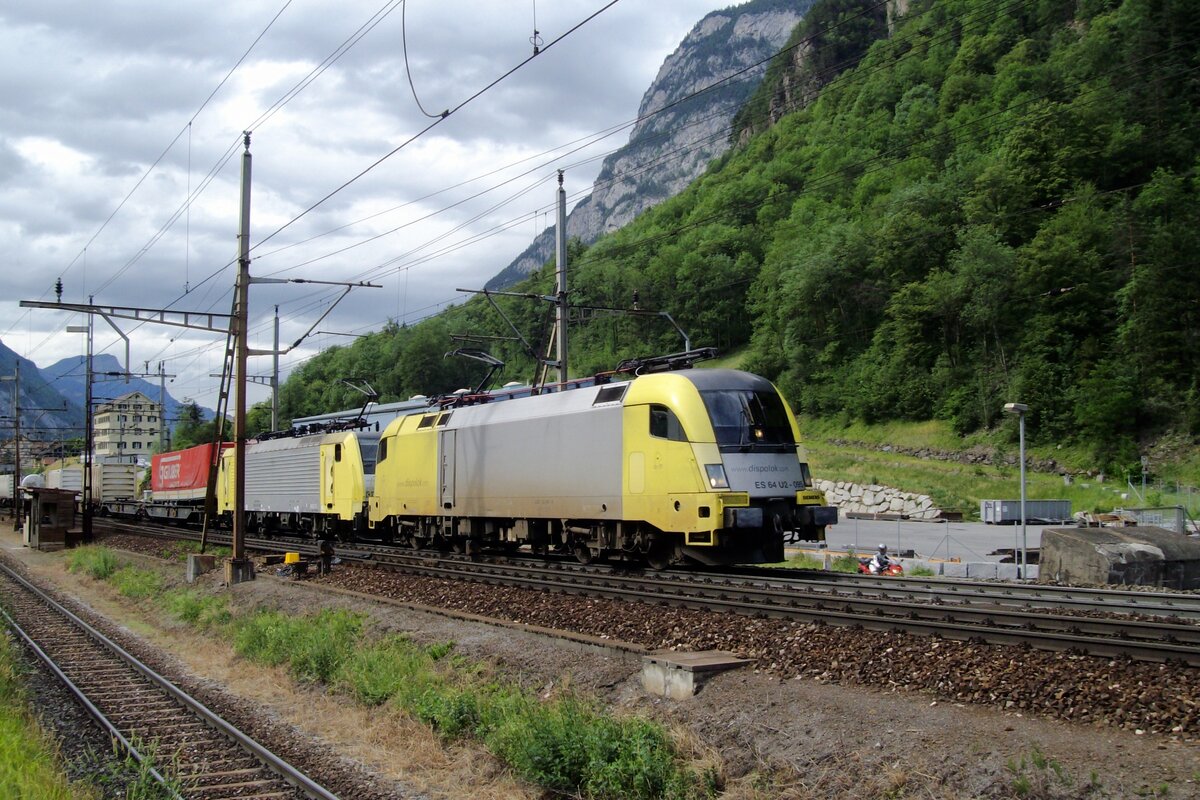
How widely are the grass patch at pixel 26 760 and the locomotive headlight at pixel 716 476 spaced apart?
9.42m

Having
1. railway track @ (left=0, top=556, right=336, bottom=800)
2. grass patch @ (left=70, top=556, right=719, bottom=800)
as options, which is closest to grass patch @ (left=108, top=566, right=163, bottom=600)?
railway track @ (left=0, top=556, right=336, bottom=800)

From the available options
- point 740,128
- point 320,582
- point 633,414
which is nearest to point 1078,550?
point 633,414

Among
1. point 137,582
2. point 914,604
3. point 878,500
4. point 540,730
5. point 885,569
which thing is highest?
point 878,500

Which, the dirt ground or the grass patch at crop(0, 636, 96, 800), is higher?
the dirt ground

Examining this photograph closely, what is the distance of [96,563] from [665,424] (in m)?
20.3

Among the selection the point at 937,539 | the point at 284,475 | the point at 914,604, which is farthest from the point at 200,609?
the point at 937,539

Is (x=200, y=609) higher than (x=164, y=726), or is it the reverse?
(x=200, y=609)

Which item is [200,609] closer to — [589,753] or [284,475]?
[589,753]

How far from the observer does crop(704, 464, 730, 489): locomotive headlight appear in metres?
15.3

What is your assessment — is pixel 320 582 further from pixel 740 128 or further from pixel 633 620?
pixel 740 128

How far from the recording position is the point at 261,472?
36375 mm

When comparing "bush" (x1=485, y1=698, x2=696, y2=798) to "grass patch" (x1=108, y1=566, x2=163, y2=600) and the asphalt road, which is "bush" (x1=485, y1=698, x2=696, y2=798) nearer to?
"grass patch" (x1=108, y1=566, x2=163, y2=600)

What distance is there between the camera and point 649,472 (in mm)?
16328

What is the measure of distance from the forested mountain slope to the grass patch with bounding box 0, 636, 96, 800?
129ft
